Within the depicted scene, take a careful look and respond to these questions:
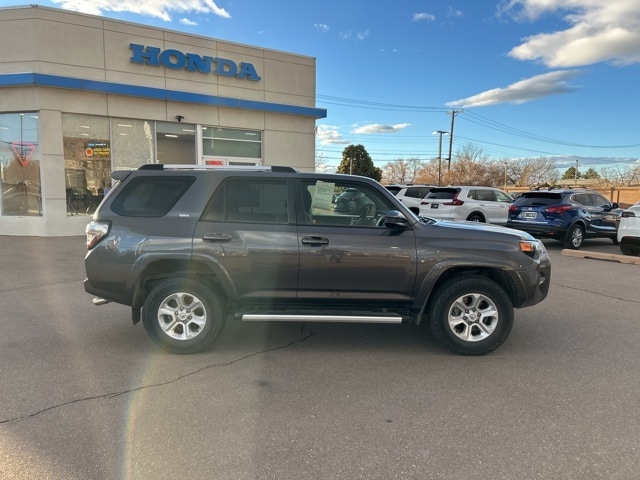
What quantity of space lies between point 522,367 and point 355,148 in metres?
54.0

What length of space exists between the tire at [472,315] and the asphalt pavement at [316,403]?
0.57 feet

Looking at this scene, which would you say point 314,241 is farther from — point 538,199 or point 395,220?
point 538,199

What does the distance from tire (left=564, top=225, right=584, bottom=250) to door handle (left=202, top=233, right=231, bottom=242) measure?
10.6 m

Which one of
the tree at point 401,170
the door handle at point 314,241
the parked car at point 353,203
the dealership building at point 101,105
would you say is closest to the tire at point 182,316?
the door handle at point 314,241

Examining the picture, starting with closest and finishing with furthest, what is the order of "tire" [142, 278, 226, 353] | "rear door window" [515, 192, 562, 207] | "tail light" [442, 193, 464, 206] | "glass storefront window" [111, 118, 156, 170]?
"tire" [142, 278, 226, 353] → "rear door window" [515, 192, 562, 207] → "glass storefront window" [111, 118, 156, 170] → "tail light" [442, 193, 464, 206]

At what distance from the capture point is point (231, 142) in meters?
15.8

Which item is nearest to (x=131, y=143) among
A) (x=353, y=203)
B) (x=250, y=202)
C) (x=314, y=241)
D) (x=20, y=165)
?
(x=20, y=165)

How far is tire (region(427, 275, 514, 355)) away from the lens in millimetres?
4332

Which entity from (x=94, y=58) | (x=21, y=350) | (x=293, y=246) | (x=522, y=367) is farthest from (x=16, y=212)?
(x=522, y=367)

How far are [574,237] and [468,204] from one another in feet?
11.6

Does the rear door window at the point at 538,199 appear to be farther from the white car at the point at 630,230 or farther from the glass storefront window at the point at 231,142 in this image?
the glass storefront window at the point at 231,142

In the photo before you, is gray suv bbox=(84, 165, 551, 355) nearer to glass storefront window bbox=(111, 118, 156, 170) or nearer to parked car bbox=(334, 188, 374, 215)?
parked car bbox=(334, 188, 374, 215)

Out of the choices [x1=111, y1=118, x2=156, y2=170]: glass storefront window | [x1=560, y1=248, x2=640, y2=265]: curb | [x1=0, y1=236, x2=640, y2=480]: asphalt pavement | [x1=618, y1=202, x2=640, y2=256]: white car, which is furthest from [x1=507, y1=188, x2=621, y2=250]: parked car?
[x1=111, y1=118, x2=156, y2=170]: glass storefront window

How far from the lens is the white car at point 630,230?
984 cm
